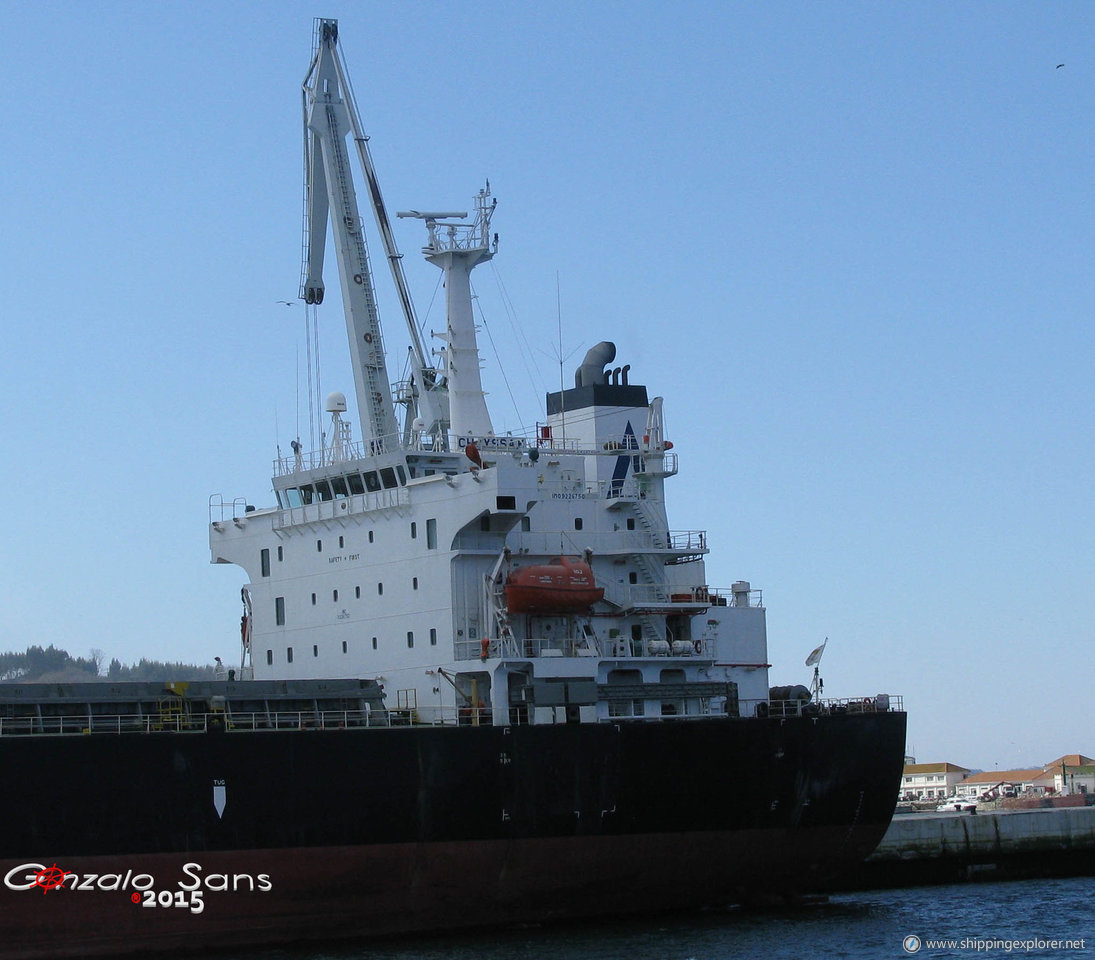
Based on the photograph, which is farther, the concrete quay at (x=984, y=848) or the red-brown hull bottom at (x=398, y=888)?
the concrete quay at (x=984, y=848)

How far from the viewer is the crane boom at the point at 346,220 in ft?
114

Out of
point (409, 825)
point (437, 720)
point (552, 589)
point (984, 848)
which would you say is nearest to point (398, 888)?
point (409, 825)

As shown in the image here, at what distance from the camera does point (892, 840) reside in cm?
Answer: 4125

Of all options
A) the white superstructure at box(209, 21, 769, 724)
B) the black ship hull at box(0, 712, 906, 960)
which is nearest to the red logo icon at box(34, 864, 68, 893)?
the black ship hull at box(0, 712, 906, 960)

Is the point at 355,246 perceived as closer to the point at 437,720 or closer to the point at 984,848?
the point at 437,720

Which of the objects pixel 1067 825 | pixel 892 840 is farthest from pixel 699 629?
pixel 1067 825

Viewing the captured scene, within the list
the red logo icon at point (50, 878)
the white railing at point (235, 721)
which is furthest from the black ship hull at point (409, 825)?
the white railing at point (235, 721)

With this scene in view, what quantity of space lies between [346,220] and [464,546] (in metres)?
7.63

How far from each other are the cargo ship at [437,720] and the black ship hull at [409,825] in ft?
0.13

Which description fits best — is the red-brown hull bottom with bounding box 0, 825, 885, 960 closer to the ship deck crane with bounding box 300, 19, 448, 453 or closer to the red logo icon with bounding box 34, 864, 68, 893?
the red logo icon with bounding box 34, 864, 68, 893

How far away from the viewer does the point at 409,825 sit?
28.3 meters

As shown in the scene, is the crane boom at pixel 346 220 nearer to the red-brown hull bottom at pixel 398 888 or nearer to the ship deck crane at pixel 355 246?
the ship deck crane at pixel 355 246

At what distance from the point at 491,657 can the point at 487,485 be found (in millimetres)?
3081

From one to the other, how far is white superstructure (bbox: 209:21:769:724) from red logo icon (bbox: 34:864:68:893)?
6936mm
